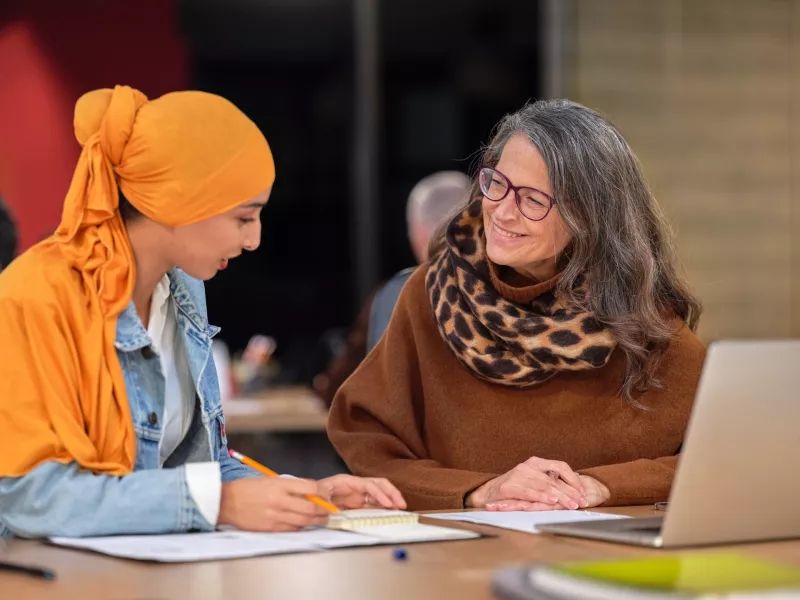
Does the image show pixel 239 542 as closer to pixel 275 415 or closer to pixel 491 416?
pixel 491 416

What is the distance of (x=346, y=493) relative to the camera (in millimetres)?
2006

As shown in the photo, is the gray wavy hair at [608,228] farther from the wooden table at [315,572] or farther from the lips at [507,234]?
the wooden table at [315,572]

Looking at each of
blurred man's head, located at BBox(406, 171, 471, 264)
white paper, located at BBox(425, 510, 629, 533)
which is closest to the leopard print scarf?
white paper, located at BBox(425, 510, 629, 533)

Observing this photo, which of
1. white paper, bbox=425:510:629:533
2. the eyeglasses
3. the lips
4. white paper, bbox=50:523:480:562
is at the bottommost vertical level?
white paper, bbox=425:510:629:533

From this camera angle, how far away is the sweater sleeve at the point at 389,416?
2.52 metres

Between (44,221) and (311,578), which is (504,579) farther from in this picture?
(44,221)

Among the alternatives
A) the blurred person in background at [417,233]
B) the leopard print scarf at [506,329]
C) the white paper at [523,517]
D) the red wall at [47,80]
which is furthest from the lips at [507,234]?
the red wall at [47,80]

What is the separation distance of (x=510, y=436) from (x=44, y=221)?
17.3ft

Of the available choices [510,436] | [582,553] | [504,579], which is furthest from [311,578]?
[510,436]

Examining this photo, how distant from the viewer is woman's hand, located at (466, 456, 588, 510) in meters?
2.23

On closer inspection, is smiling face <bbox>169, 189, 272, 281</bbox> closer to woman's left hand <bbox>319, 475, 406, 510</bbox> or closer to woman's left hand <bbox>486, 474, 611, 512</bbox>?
woman's left hand <bbox>319, 475, 406, 510</bbox>

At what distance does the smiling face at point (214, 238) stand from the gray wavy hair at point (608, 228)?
773 mm

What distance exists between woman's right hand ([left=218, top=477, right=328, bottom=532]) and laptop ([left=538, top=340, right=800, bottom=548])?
0.42 metres

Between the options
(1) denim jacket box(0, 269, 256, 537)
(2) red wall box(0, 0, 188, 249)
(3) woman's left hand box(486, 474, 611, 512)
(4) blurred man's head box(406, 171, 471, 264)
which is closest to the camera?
(1) denim jacket box(0, 269, 256, 537)
